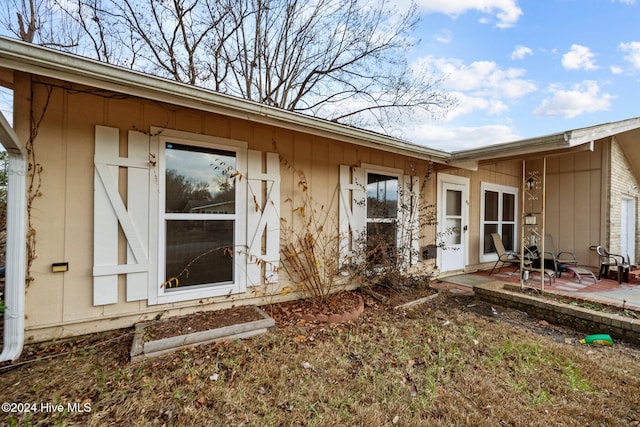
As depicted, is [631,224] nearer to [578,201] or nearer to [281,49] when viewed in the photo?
[578,201]

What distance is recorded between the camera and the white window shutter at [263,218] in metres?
3.46

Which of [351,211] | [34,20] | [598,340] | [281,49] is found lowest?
[598,340]

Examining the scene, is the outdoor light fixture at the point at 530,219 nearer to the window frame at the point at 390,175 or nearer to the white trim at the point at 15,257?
the window frame at the point at 390,175

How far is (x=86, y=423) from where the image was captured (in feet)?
5.47


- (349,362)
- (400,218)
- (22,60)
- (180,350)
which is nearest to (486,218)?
(400,218)

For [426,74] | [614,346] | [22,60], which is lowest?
[614,346]

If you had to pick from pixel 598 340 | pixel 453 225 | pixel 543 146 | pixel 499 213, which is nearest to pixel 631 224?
pixel 499 213

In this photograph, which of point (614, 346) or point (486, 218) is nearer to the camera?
point (614, 346)

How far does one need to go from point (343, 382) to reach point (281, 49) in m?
8.44

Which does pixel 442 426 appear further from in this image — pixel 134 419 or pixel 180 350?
pixel 180 350

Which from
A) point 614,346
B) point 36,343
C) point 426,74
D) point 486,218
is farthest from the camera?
point 426,74

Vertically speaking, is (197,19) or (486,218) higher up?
(197,19)

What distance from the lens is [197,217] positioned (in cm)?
315

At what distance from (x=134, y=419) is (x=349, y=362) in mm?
1598
